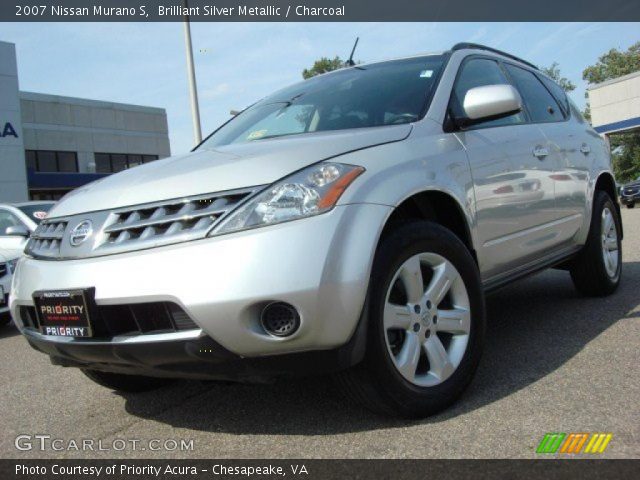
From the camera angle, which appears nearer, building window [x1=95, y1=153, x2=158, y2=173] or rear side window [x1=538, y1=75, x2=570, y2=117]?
rear side window [x1=538, y1=75, x2=570, y2=117]

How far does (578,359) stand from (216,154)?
207 cm

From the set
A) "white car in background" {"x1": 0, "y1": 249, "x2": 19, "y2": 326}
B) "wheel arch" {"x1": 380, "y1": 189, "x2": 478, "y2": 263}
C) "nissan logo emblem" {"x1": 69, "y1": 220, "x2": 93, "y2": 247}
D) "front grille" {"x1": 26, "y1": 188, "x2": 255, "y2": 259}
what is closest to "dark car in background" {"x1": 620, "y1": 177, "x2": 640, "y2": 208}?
"white car in background" {"x1": 0, "y1": 249, "x2": 19, "y2": 326}

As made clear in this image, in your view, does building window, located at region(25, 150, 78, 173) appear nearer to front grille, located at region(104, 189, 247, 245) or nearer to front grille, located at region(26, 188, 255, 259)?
front grille, located at region(26, 188, 255, 259)

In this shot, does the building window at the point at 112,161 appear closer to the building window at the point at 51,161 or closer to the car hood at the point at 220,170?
the building window at the point at 51,161

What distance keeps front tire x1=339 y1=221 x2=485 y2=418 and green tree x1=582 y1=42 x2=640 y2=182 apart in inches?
2058

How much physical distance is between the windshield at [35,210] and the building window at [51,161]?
27244 mm

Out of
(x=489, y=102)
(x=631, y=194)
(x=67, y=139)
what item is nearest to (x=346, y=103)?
(x=489, y=102)

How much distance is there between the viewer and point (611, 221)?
4867 mm

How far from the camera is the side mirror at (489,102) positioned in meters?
2.97

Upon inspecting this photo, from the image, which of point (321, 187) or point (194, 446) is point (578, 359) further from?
point (194, 446)

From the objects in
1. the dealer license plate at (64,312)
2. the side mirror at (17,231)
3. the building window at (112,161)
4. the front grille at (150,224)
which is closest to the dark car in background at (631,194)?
the side mirror at (17,231)

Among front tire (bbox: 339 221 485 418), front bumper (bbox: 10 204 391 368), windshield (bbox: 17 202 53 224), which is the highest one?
front bumper (bbox: 10 204 391 368)

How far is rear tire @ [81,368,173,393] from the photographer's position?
3.10m

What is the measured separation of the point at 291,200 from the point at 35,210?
6760 millimetres
